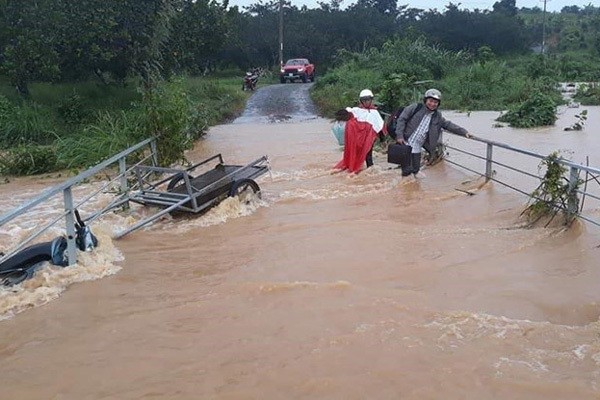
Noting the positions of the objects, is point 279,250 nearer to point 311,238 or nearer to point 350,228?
point 311,238

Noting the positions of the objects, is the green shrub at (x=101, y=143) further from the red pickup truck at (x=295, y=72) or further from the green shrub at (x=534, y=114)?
the red pickup truck at (x=295, y=72)

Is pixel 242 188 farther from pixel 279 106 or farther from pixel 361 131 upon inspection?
pixel 279 106

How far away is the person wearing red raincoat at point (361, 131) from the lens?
10.4 meters

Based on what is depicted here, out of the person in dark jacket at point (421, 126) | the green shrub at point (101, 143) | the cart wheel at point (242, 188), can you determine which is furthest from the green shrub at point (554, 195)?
the green shrub at point (101, 143)

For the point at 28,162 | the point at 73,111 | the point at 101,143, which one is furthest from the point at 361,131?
the point at 73,111

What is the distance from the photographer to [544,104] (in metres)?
18.8

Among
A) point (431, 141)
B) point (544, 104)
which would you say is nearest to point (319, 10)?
point (544, 104)

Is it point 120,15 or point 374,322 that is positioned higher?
point 120,15

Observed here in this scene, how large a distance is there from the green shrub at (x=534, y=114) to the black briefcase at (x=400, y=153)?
10410 mm

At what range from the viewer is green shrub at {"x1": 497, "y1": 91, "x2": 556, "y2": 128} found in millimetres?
18609

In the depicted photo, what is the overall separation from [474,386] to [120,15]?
1657cm

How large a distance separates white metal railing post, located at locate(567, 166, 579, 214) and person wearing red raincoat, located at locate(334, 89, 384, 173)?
13.6ft

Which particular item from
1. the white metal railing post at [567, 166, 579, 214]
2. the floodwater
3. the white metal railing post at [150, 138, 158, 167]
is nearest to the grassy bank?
the white metal railing post at [150, 138, 158, 167]

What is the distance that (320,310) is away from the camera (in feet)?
16.1
